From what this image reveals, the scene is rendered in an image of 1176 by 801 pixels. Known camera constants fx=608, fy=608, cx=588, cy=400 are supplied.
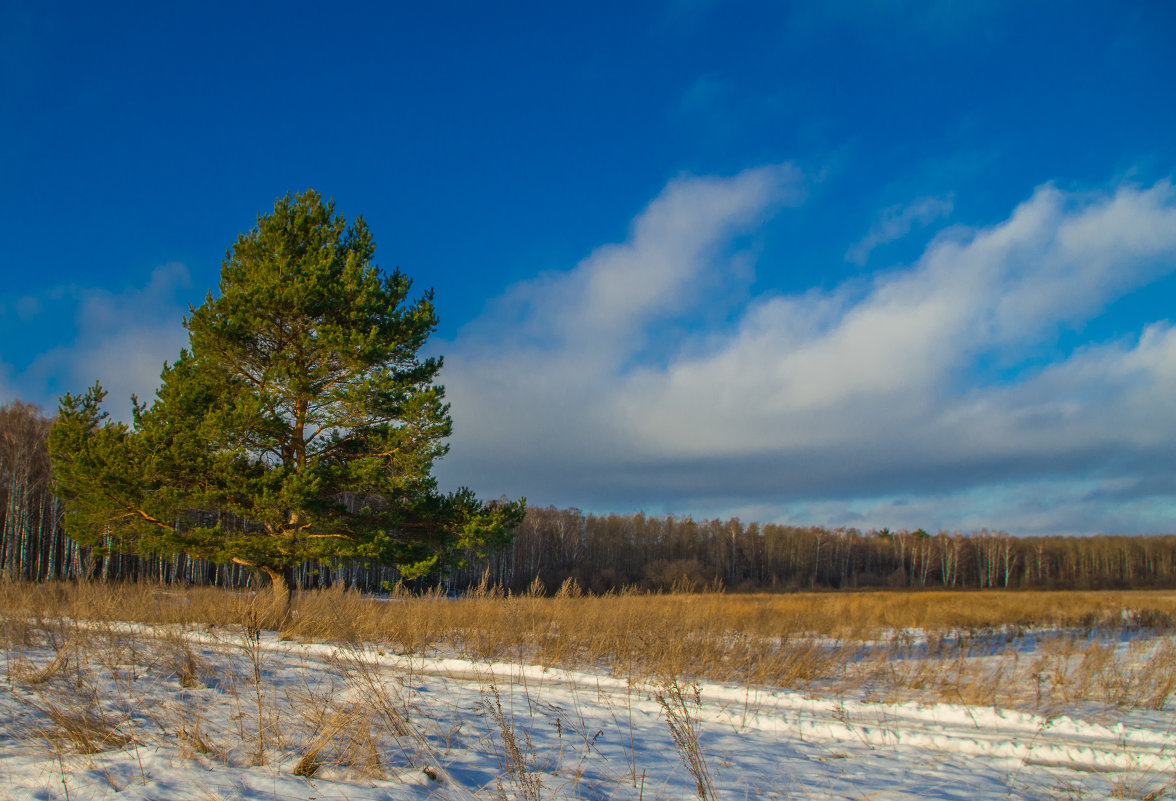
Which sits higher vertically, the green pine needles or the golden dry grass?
the green pine needles

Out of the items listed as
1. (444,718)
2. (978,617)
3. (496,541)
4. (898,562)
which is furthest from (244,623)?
(898,562)

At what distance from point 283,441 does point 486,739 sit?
10744 mm

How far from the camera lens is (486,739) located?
183 inches

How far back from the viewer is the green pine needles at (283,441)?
1238 centimetres

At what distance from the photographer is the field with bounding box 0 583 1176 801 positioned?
11.7ft

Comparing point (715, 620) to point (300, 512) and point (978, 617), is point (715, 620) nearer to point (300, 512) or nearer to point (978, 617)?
point (300, 512)

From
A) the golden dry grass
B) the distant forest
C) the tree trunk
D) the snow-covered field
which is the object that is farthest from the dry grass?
the distant forest

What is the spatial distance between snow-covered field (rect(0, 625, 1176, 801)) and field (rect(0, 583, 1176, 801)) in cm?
3

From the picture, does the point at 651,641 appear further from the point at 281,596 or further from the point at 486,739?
the point at 281,596

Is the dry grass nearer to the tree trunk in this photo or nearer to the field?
the field

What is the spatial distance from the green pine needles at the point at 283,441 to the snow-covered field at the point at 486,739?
5.50 m

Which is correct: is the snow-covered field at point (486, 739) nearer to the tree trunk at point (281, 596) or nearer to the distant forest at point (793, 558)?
the tree trunk at point (281, 596)

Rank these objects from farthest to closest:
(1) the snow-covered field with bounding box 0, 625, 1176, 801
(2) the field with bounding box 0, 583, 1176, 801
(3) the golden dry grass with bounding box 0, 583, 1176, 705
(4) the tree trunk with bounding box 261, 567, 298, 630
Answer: (4) the tree trunk with bounding box 261, 567, 298, 630
(3) the golden dry grass with bounding box 0, 583, 1176, 705
(2) the field with bounding box 0, 583, 1176, 801
(1) the snow-covered field with bounding box 0, 625, 1176, 801

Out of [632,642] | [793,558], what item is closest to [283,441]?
[632,642]
